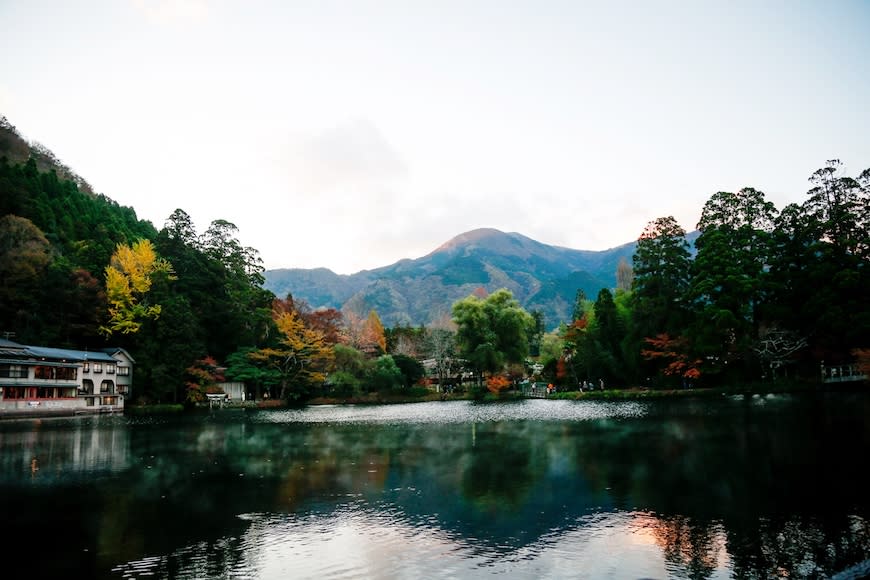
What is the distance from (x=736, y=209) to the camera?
4969 cm

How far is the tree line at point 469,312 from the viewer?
4369 centimetres

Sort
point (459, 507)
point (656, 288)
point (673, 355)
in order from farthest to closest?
point (656, 288)
point (673, 355)
point (459, 507)

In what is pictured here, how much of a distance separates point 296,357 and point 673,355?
39636mm

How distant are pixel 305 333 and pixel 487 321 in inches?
812

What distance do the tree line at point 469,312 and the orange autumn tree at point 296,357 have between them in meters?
0.21

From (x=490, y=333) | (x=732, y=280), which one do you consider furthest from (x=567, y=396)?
(x=732, y=280)

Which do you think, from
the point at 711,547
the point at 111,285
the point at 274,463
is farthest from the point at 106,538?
the point at 111,285

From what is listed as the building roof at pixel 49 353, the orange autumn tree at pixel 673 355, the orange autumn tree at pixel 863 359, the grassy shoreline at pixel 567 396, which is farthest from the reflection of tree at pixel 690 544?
the building roof at pixel 49 353

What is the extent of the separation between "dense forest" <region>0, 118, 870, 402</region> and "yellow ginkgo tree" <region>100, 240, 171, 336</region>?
14 cm

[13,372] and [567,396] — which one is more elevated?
[13,372]

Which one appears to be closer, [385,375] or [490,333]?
[490,333]

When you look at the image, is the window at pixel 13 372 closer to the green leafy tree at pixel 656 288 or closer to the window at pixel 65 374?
the window at pixel 65 374

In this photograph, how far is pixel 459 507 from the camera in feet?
38.9

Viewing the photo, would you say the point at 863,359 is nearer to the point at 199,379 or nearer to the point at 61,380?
the point at 199,379
